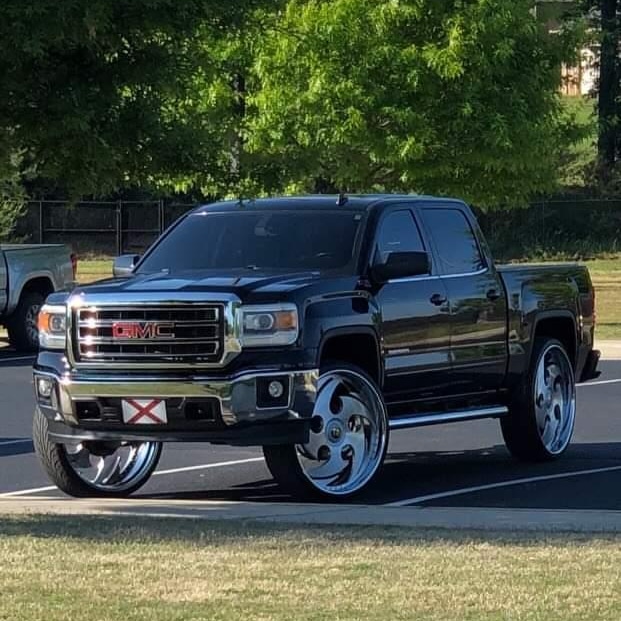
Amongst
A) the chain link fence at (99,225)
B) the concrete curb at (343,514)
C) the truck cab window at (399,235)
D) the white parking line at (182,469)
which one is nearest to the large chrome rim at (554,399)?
the truck cab window at (399,235)

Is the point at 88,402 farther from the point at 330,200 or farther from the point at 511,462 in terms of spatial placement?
the point at 511,462

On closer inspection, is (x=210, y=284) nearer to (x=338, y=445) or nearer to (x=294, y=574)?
(x=338, y=445)

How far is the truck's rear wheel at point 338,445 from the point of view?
35.3ft

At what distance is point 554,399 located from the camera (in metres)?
13.3

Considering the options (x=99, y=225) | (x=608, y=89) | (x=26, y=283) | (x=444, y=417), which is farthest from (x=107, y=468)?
(x=608, y=89)

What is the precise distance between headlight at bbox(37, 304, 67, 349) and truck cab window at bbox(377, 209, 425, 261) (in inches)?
92.5

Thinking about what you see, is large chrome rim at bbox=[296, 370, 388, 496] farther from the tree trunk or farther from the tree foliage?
the tree trunk

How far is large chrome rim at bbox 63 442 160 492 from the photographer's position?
37.4 ft

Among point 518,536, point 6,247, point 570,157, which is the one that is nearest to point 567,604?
point 518,536

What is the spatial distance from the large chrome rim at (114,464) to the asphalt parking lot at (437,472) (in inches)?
6.6

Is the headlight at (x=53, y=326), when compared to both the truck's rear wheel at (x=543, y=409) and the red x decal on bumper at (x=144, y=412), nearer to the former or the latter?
the red x decal on bumper at (x=144, y=412)

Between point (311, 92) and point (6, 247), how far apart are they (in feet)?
19.8

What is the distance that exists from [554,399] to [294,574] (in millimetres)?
6066

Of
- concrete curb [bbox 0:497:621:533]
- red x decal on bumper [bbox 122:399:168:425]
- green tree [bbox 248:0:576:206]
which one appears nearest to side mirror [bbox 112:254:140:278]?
red x decal on bumper [bbox 122:399:168:425]
